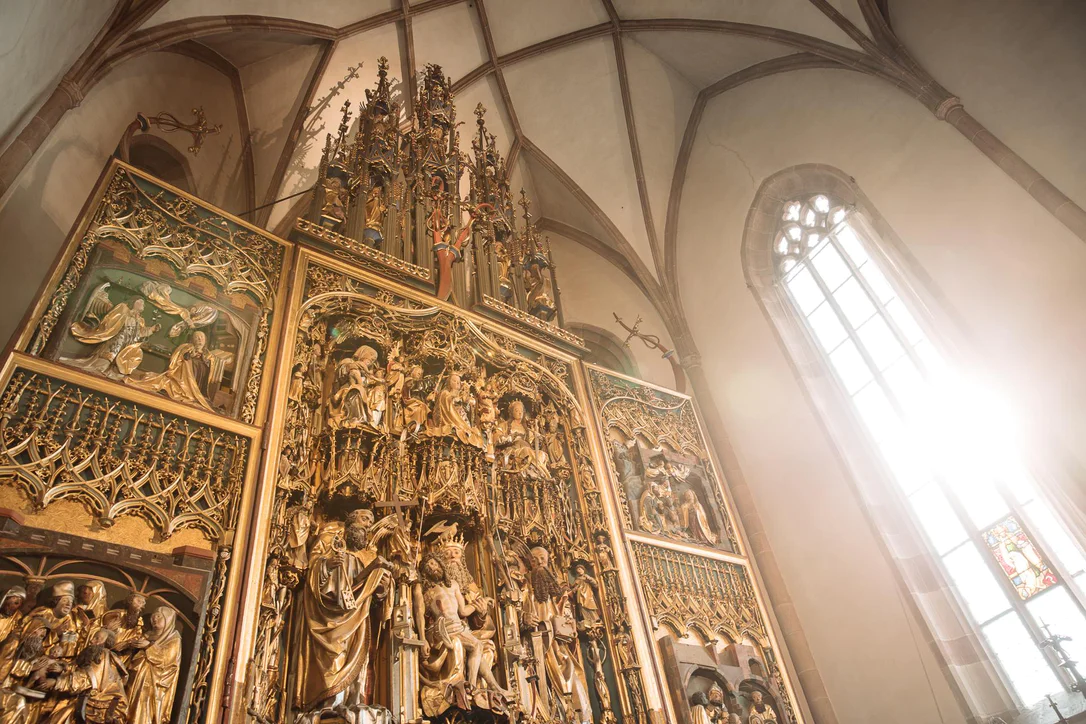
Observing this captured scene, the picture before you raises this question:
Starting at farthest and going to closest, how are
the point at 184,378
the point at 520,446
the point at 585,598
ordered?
the point at 520,446 → the point at 585,598 → the point at 184,378

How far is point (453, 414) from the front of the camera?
6.23 metres

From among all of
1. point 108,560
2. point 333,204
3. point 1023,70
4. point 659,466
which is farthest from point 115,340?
point 1023,70

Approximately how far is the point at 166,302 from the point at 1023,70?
787cm

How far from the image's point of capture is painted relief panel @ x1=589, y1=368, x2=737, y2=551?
7.02 meters

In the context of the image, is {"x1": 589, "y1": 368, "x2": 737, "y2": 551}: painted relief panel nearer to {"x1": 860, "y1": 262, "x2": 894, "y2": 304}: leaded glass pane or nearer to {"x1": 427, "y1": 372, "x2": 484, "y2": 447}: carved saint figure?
{"x1": 427, "y1": 372, "x2": 484, "y2": 447}: carved saint figure

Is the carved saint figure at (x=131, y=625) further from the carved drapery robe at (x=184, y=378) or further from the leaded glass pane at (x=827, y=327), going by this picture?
the leaded glass pane at (x=827, y=327)

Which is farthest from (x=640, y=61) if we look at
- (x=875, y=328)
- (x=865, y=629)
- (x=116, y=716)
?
(x=116, y=716)

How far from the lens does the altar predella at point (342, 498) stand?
3.81m

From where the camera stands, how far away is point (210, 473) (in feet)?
14.8

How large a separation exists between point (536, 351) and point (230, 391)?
127 inches

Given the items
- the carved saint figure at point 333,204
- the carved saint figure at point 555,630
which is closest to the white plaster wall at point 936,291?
the carved saint figure at point 555,630

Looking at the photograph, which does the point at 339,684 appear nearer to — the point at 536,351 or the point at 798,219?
the point at 536,351

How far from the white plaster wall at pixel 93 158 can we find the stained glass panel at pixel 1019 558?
27.8 ft

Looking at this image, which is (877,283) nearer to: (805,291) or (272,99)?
(805,291)
